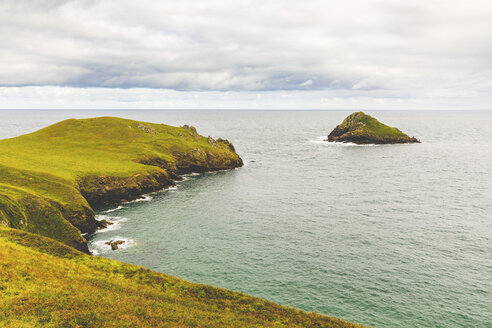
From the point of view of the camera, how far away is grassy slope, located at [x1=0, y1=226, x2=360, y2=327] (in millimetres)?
22906

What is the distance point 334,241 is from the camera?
174ft

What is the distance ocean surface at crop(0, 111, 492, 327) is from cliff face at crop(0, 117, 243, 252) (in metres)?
5.70

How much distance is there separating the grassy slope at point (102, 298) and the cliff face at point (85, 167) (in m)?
14.1

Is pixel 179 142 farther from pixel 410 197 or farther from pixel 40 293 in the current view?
pixel 40 293

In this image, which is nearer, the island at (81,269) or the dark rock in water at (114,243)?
the island at (81,269)

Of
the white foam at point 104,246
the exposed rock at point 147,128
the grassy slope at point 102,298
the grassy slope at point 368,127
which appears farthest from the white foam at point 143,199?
the grassy slope at point 368,127

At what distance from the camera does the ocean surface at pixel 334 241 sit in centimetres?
3766

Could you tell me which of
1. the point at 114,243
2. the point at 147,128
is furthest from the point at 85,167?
the point at 147,128

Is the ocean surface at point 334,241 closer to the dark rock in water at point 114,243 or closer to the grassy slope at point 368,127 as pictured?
the dark rock in water at point 114,243

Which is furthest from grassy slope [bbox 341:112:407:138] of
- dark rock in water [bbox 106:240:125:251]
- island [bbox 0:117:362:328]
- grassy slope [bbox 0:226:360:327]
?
grassy slope [bbox 0:226:360:327]

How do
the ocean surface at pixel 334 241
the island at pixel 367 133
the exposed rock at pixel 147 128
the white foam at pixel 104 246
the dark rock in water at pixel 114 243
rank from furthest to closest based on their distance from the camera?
the island at pixel 367 133, the exposed rock at pixel 147 128, the dark rock in water at pixel 114 243, the white foam at pixel 104 246, the ocean surface at pixel 334 241

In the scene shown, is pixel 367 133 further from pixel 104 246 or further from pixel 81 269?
pixel 81 269

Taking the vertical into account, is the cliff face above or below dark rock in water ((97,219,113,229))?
above

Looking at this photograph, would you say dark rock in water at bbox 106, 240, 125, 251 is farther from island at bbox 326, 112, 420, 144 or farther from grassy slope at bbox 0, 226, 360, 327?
island at bbox 326, 112, 420, 144
